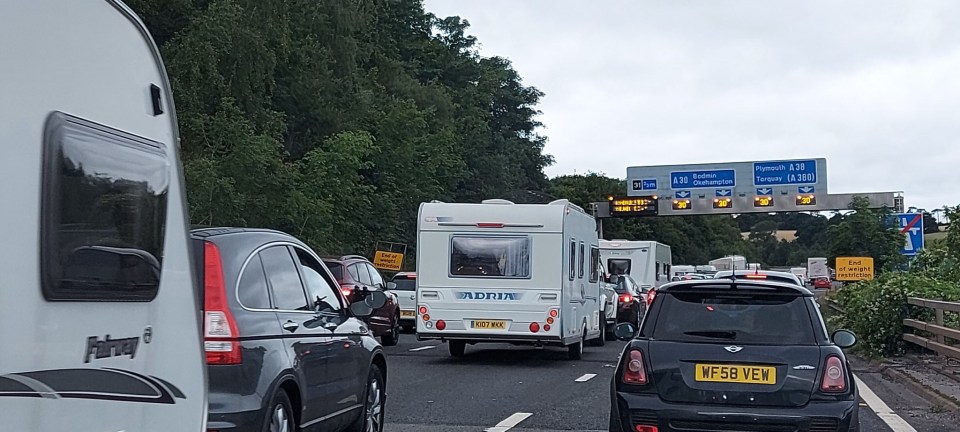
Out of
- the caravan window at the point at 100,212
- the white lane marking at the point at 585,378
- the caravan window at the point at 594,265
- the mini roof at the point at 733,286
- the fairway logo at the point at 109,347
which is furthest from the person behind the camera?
the caravan window at the point at 594,265

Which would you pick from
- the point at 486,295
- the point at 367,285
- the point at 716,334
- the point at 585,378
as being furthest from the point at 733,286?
the point at 367,285

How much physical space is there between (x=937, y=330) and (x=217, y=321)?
41.1ft

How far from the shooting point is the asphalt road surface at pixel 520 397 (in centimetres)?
1108

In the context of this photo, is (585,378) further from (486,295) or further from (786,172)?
(786,172)

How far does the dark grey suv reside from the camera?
21.6ft

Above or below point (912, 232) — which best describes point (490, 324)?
below

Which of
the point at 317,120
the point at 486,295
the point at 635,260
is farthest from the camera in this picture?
the point at 317,120

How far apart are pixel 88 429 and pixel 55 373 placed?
1.10 feet

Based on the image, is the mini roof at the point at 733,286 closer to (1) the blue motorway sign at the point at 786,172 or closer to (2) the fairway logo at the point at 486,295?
(2) the fairway logo at the point at 486,295

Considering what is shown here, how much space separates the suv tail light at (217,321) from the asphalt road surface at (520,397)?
4.06m

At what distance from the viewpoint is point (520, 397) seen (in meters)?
13.5

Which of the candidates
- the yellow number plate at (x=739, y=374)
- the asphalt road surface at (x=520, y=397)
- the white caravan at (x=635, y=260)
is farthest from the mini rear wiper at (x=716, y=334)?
the white caravan at (x=635, y=260)

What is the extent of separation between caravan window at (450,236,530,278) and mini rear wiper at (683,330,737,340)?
31.8 ft

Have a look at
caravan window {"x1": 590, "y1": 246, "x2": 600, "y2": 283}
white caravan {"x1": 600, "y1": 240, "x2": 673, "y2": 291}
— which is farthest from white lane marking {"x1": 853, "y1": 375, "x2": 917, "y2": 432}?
white caravan {"x1": 600, "y1": 240, "x2": 673, "y2": 291}
